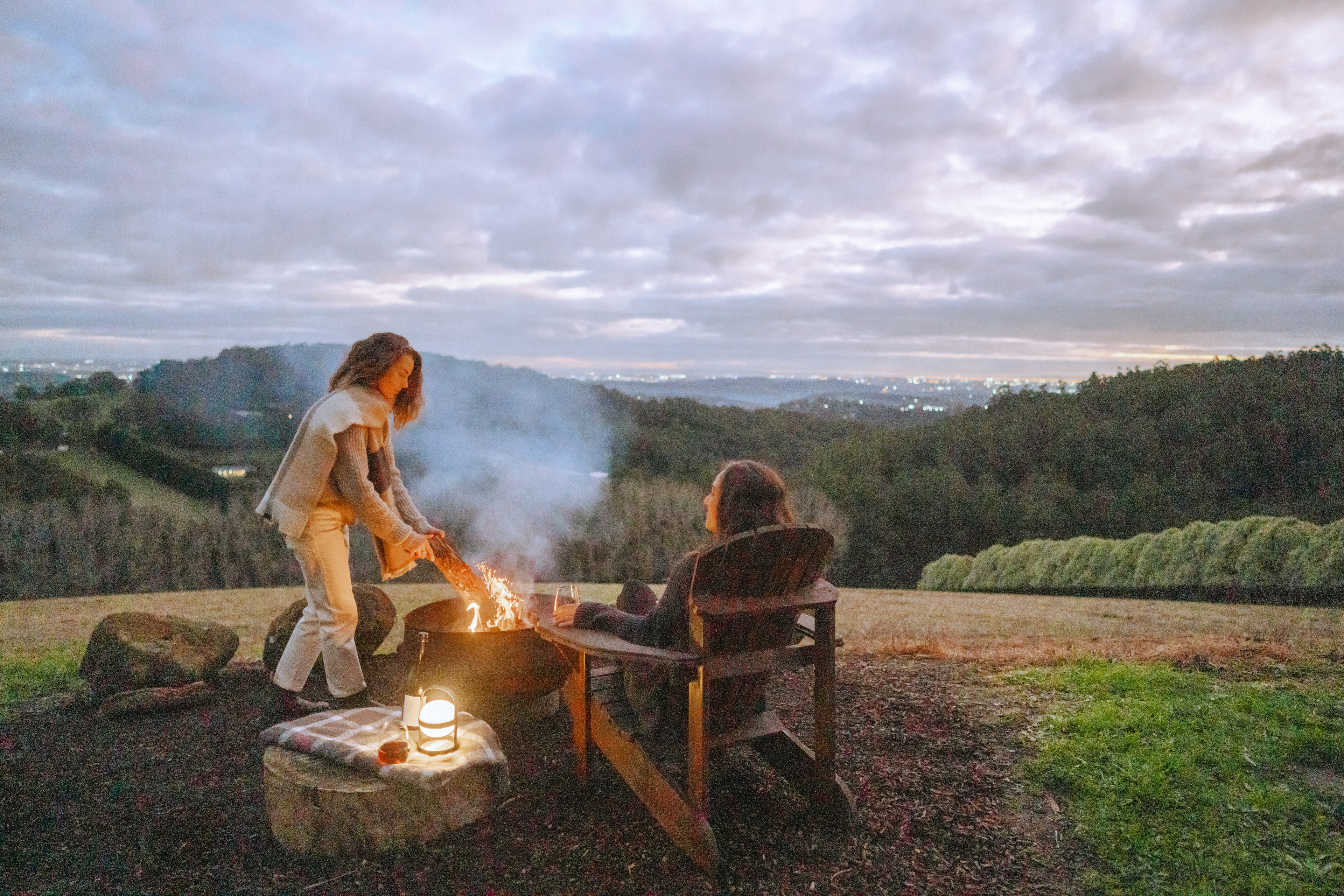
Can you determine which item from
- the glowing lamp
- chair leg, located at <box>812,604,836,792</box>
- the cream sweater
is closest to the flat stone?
the glowing lamp

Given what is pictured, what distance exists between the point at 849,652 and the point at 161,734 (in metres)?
4.63

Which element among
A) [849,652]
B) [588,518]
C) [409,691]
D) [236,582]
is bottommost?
[236,582]

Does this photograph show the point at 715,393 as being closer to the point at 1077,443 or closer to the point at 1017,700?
the point at 1077,443

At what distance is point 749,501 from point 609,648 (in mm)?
804

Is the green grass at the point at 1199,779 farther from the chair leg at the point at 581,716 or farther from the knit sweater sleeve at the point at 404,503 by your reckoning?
the knit sweater sleeve at the point at 404,503

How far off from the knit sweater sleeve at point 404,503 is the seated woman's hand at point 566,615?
4.77 ft

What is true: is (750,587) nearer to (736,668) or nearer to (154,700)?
(736,668)

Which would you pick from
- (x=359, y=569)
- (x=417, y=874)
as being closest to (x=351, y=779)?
(x=417, y=874)

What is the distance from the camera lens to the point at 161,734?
13.9 ft

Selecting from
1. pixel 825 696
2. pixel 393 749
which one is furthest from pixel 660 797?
pixel 393 749

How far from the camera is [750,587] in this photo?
2.79 meters

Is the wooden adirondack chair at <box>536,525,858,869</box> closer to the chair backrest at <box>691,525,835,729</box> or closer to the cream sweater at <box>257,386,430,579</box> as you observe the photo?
the chair backrest at <box>691,525,835,729</box>

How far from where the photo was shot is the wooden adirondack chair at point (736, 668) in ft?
8.93

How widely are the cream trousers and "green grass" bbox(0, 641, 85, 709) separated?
7.08ft
